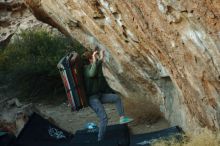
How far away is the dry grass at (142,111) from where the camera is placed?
12.4 m

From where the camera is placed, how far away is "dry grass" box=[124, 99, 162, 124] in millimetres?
12355

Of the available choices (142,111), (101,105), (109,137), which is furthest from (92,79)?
(142,111)

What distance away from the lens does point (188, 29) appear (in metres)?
6.71

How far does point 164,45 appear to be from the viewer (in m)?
7.62

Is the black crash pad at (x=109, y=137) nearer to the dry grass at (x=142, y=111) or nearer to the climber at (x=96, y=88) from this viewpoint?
the climber at (x=96, y=88)

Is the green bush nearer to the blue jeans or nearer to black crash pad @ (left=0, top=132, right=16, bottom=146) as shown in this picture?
black crash pad @ (left=0, top=132, right=16, bottom=146)

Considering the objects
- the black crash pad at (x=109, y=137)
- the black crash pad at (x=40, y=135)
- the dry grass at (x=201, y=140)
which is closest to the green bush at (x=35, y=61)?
the black crash pad at (x=40, y=135)

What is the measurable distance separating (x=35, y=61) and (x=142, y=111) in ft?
23.0

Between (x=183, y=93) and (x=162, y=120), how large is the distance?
12.3 ft

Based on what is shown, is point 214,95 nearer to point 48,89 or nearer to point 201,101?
point 201,101

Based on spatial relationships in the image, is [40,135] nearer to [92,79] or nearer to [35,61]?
[92,79]

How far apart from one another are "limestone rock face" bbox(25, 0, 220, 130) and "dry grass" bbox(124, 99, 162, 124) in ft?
0.39

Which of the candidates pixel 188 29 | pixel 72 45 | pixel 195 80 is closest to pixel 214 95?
pixel 195 80

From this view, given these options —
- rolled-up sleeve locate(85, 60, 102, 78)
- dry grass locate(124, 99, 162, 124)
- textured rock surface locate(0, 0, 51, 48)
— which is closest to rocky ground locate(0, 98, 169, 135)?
dry grass locate(124, 99, 162, 124)
